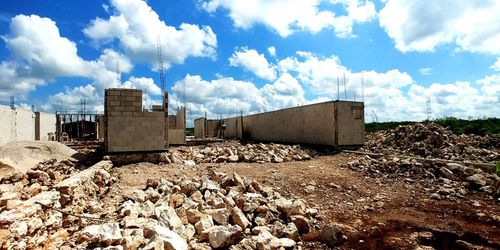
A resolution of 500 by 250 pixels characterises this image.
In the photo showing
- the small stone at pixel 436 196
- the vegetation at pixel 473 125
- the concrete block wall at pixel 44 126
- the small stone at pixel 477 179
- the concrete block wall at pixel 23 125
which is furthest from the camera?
the concrete block wall at pixel 44 126

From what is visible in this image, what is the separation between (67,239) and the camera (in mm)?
3678

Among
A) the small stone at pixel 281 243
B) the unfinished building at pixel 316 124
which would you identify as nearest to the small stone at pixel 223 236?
the small stone at pixel 281 243

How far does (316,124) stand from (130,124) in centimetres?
796

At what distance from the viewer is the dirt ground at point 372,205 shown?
459cm

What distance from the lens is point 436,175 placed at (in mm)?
8336

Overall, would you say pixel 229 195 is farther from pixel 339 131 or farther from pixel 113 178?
pixel 339 131

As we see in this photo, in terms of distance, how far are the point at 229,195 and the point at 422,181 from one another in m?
5.56

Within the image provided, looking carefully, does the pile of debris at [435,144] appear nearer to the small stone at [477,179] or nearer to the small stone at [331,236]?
the small stone at [477,179]

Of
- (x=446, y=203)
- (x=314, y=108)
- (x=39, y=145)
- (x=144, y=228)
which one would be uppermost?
(x=314, y=108)

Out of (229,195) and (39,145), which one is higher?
(39,145)

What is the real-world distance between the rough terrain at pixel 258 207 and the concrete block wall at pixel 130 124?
68 centimetres

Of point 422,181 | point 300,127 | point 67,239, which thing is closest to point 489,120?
A: point 300,127

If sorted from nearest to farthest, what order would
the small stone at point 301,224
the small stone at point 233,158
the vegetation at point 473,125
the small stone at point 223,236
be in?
1. the small stone at point 223,236
2. the small stone at point 301,224
3. the small stone at point 233,158
4. the vegetation at point 473,125

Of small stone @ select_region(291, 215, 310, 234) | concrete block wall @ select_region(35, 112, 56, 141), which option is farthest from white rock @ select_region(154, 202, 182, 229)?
concrete block wall @ select_region(35, 112, 56, 141)
